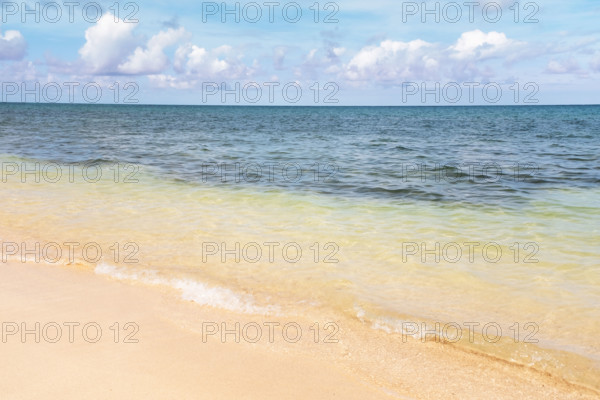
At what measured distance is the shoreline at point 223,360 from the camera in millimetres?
3568

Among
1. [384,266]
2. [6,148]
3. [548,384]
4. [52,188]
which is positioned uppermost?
[6,148]

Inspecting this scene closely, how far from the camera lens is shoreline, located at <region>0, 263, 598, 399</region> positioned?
3.57 m

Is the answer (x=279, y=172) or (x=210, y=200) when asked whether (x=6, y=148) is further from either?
(x=210, y=200)

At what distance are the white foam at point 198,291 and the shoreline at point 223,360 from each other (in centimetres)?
18

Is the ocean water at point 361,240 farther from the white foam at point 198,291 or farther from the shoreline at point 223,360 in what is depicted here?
the shoreline at point 223,360

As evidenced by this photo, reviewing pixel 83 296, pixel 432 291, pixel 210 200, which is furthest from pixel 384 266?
pixel 210 200

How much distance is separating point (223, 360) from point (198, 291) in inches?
64.2

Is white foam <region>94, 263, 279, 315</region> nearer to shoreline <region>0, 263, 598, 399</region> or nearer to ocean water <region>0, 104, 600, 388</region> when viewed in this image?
ocean water <region>0, 104, 600, 388</region>

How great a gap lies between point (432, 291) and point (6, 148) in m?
23.6

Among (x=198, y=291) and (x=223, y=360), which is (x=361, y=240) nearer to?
(x=198, y=291)

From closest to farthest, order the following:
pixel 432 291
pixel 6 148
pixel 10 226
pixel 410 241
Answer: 1. pixel 432 291
2. pixel 410 241
3. pixel 10 226
4. pixel 6 148

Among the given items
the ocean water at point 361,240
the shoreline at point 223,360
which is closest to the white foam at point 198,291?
the ocean water at point 361,240

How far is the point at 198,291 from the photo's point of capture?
5488 mm

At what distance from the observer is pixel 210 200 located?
10.8 metres
